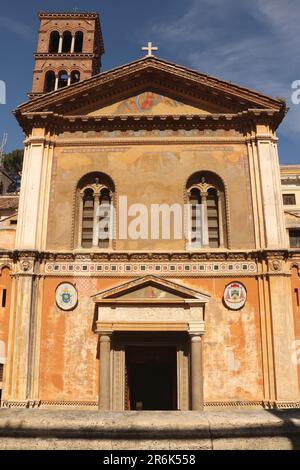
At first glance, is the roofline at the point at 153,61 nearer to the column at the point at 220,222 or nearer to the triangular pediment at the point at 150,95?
the triangular pediment at the point at 150,95

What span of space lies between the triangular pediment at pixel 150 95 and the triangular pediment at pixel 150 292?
24.5 feet

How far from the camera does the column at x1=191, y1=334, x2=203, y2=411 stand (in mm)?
14914

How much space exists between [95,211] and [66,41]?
3785 cm

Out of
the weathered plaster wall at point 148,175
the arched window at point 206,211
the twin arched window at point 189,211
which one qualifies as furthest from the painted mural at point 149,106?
the arched window at point 206,211

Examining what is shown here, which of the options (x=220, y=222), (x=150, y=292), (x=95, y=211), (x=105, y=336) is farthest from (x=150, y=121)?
(x=105, y=336)

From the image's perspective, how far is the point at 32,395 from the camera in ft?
51.4

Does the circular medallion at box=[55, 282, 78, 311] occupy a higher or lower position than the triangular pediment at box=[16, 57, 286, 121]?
lower

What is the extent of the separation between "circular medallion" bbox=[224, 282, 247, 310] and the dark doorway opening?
2.67 m

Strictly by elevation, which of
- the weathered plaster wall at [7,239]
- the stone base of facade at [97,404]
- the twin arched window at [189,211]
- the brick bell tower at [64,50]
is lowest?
the stone base of facade at [97,404]

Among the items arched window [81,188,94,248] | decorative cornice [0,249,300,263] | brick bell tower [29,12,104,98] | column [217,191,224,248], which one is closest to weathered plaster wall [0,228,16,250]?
decorative cornice [0,249,300,263]

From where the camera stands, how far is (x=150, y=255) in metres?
16.8

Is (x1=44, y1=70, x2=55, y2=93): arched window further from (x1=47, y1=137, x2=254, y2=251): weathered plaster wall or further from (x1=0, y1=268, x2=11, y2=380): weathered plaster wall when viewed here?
(x1=0, y1=268, x2=11, y2=380): weathered plaster wall

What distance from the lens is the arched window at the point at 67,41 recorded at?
48812 millimetres

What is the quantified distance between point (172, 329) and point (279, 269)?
4508 mm
